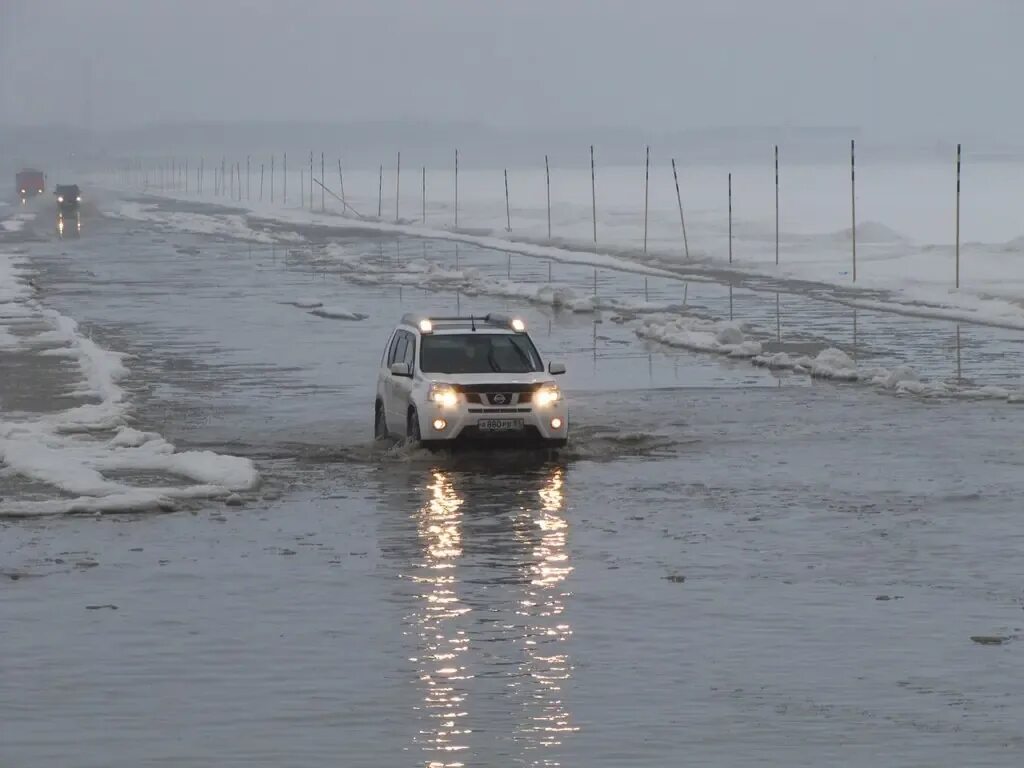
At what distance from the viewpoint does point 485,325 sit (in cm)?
2338

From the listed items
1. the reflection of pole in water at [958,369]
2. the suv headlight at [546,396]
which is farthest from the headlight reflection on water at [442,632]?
the reflection of pole in water at [958,369]

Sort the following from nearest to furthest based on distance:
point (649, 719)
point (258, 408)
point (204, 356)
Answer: point (649, 719)
point (258, 408)
point (204, 356)

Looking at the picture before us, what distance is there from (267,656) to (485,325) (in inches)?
449

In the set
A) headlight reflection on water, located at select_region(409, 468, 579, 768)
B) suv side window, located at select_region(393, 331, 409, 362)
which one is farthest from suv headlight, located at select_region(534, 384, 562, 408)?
suv side window, located at select_region(393, 331, 409, 362)

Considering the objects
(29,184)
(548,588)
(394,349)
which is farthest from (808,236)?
(29,184)

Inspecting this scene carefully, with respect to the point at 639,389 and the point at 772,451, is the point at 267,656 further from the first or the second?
the point at 639,389

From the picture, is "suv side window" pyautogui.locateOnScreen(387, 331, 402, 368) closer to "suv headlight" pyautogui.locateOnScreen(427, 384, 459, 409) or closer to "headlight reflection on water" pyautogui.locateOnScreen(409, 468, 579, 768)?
"suv headlight" pyautogui.locateOnScreen(427, 384, 459, 409)

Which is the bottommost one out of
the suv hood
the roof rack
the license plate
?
the license plate

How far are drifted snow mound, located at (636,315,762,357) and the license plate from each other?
1302 centimetres

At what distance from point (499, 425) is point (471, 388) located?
47cm

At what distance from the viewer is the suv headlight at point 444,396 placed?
2144 cm

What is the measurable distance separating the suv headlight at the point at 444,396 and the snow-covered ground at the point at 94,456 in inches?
77.5

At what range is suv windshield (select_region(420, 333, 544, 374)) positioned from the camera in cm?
2233

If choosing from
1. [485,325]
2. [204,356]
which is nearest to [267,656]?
[485,325]
